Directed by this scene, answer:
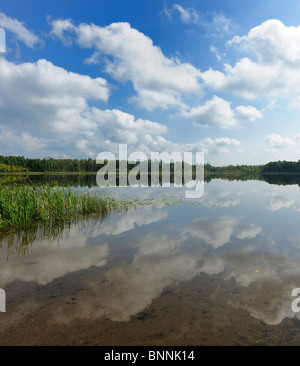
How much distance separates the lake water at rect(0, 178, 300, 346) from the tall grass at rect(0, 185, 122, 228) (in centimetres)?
167

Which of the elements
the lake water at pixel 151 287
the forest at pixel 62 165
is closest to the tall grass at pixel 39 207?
the lake water at pixel 151 287

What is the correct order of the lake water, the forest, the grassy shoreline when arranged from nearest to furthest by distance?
1. the lake water
2. the grassy shoreline
3. the forest

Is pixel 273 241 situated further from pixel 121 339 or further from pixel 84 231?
pixel 84 231

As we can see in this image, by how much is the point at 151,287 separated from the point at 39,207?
8.74m

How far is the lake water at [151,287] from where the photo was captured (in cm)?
333

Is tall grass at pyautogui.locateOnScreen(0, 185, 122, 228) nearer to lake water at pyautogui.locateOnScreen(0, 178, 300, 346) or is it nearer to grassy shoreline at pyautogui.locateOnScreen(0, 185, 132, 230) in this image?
grassy shoreline at pyautogui.locateOnScreen(0, 185, 132, 230)

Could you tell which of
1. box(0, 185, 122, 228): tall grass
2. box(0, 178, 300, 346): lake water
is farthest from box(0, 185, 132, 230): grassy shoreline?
box(0, 178, 300, 346): lake water

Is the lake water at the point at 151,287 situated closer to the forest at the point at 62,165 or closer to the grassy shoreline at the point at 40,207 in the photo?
the grassy shoreline at the point at 40,207

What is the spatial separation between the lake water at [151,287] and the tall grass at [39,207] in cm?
167

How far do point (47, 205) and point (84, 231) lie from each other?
3.68 meters

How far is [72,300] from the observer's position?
427 cm

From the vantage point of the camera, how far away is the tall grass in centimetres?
998

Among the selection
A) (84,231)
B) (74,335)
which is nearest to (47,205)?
(84,231)

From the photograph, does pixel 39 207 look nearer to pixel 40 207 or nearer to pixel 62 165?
pixel 40 207
